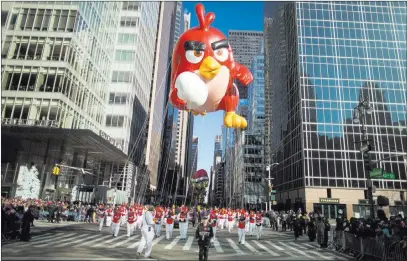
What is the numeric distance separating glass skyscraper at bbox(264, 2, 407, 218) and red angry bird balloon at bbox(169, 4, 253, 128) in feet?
130

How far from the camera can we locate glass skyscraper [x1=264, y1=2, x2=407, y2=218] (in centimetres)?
4734

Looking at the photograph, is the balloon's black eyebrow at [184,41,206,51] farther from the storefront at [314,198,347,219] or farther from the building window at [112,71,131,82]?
the building window at [112,71,131,82]

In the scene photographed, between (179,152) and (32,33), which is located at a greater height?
(179,152)

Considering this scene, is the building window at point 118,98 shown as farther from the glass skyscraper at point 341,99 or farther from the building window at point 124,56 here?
the glass skyscraper at point 341,99

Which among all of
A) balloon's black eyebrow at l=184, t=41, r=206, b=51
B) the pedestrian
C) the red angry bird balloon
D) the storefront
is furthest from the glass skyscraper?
balloon's black eyebrow at l=184, t=41, r=206, b=51

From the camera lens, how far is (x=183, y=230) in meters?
18.6

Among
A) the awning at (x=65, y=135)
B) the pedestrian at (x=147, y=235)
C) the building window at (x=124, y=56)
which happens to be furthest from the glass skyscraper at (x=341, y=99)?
the pedestrian at (x=147, y=235)

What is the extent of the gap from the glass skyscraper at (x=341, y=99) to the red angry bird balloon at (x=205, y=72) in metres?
39.8

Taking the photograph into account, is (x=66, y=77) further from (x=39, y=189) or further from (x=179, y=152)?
(x=179, y=152)

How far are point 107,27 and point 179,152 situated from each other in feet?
487

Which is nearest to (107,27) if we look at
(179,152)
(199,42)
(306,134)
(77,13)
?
(77,13)

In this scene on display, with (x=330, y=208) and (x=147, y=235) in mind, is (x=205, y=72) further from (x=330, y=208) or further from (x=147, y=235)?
(x=330, y=208)

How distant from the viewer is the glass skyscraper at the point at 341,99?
47344mm

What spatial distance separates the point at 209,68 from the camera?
984cm
